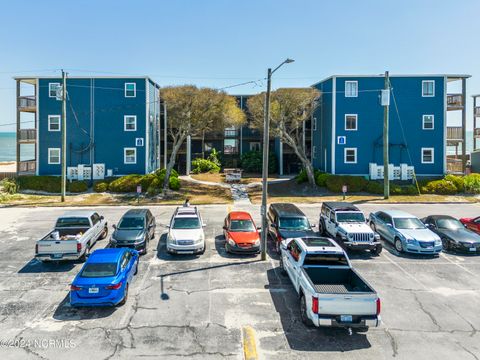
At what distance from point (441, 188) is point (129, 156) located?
2984 centimetres

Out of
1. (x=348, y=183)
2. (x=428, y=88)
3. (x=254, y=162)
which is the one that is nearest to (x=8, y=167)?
(x=254, y=162)

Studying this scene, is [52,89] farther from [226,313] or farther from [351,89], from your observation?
[226,313]

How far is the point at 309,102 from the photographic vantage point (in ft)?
122

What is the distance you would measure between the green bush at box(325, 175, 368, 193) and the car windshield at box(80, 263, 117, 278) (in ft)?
88.1

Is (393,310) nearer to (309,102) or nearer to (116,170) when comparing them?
(309,102)

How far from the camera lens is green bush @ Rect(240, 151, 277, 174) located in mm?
50656

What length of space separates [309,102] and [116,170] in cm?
2021

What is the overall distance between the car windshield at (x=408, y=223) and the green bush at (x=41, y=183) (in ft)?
96.4

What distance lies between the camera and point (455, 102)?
127 ft

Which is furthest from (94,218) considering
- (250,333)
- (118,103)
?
(118,103)

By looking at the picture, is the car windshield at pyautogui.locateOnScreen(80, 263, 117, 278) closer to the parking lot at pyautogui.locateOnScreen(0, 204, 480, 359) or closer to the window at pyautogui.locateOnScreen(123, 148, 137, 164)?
the parking lot at pyautogui.locateOnScreen(0, 204, 480, 359)

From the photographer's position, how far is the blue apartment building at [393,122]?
37688 millimetres

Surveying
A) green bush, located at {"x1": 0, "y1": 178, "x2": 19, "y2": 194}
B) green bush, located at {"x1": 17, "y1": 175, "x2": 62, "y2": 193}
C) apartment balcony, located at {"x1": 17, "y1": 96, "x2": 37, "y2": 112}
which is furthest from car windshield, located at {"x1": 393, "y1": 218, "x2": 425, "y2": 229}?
apartment balcony, located at {"x1": 17, "y1": 96, "x2": 37, "y2": 112}

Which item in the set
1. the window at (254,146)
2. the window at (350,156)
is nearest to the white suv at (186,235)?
the window at (350,156)
